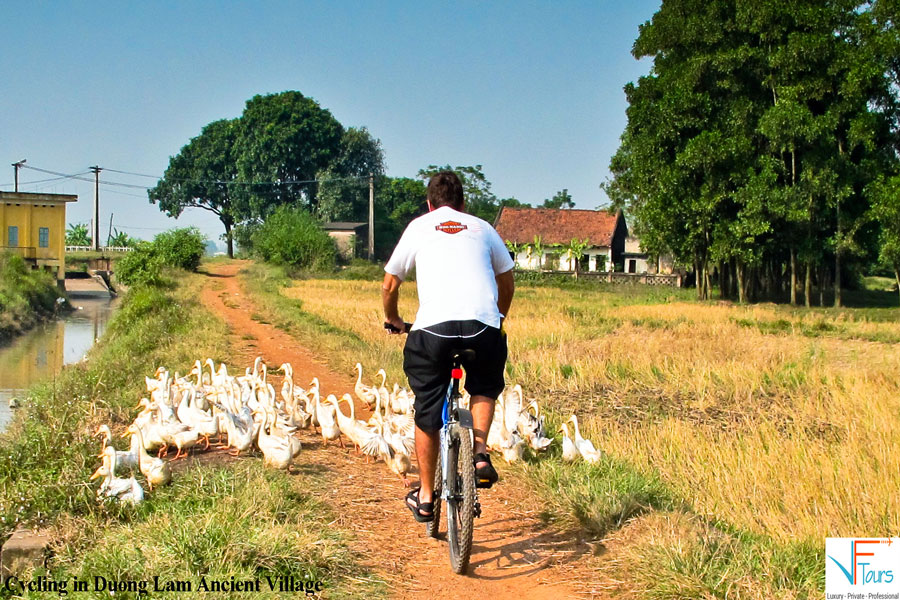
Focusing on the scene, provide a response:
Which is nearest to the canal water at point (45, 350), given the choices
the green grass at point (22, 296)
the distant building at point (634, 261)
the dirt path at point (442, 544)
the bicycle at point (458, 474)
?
the green grass at point (22, 296)

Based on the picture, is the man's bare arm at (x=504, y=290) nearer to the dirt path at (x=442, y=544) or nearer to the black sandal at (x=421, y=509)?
the black sandal at (x=421, y=509)

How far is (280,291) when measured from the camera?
3284cm

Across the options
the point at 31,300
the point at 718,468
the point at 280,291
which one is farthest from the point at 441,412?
the point at 31,300

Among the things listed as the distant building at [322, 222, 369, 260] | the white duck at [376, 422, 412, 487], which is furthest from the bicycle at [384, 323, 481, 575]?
the distant building at [322, 222, 369, 260]

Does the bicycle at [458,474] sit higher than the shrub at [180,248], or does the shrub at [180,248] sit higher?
the shrub at [180,248]

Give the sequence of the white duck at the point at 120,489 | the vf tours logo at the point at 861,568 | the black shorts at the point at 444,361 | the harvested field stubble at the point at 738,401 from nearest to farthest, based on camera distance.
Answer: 1. the vf tours logo at the point at 861,568
2. the black shorts at the point at 444,361
3. the white duck at the point at 120,489
4. the harvested field stubble at the point at 738,401

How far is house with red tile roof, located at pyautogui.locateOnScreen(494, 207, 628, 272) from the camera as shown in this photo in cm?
6019

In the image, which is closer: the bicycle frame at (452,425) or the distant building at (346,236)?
the bicycle frame at (452,425)

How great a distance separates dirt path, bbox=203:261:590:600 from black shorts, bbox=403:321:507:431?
0.82m

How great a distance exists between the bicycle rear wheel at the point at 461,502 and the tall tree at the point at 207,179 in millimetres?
67062

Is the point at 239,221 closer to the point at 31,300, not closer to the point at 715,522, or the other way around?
the point at 31,300

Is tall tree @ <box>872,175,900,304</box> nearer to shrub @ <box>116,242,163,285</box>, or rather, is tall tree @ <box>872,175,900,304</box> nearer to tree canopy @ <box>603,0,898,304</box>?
tree canopy @ <box>603,0,898,304</box>

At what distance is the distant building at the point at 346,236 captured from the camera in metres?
60.6

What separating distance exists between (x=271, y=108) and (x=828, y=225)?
48816 mm
